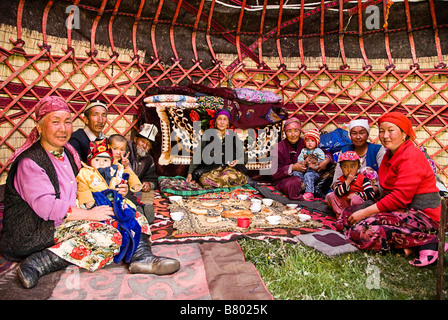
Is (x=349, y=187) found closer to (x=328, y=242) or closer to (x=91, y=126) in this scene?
(x=328, y=242)

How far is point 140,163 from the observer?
311cm

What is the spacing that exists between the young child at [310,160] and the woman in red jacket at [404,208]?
1204 mm

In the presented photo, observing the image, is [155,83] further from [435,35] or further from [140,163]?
[435,35]

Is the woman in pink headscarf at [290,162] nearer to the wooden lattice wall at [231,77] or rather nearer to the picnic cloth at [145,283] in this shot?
the wooden lattice wall at [231,77]

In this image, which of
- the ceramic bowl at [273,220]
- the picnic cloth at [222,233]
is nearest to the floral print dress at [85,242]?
the picnic cloth at [222,233]

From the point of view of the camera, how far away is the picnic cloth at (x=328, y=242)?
180cm

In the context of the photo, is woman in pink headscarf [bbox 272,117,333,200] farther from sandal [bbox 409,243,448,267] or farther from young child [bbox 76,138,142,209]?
young child [bbox 76,138,142,209]

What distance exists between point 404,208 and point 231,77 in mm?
2886

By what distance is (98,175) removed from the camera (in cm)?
182

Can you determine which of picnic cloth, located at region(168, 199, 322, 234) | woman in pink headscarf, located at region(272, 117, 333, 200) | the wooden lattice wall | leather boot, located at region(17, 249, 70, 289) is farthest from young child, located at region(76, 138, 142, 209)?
the wooden lattice wall

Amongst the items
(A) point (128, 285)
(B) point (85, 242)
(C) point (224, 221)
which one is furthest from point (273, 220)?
(B) point (85, 242)

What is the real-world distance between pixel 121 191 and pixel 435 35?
429 cm

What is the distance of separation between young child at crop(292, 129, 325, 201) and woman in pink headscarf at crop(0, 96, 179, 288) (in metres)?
1.93

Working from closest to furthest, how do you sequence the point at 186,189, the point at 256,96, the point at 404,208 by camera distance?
the point at 404,208 < the point at 186,189 < the point at 256,96
